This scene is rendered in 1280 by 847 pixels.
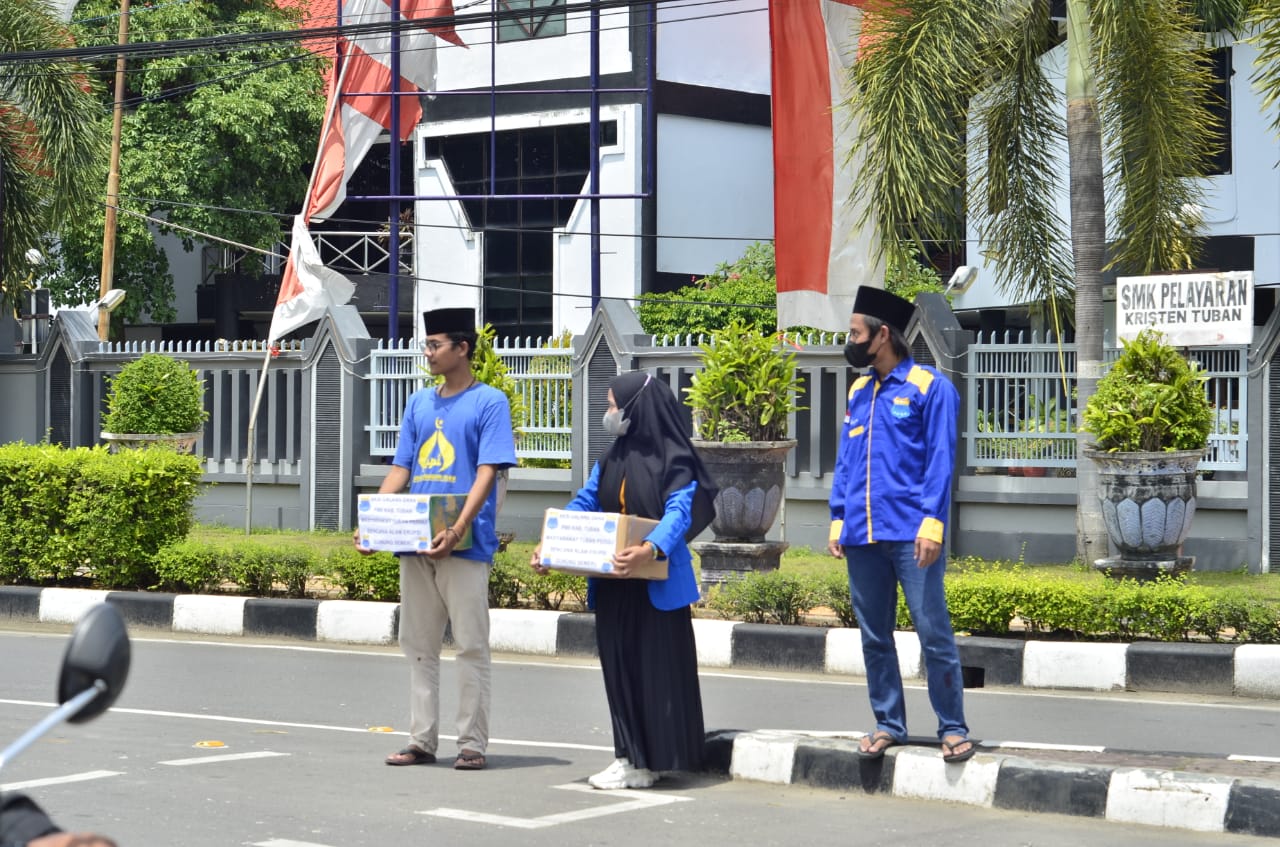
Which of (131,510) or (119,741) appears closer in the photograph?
(119,741)

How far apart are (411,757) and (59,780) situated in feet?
4.49

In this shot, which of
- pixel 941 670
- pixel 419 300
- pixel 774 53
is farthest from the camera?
pixel 419 300

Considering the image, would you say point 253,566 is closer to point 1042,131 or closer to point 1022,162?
point 1022,162

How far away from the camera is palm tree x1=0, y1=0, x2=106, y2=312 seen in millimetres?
19141

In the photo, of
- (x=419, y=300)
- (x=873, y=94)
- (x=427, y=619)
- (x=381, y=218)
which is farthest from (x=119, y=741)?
(x=381, y=218)

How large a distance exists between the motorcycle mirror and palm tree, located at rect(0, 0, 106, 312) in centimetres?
1743

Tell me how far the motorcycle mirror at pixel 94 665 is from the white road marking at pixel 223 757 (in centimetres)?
445

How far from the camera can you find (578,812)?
6160 millimetres

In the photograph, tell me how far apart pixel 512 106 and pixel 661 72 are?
305cm

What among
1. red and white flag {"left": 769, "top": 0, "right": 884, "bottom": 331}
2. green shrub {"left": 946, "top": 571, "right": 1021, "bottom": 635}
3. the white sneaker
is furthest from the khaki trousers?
red and white flag {"left": 769, "top": 0, "right": 884, "bottom": 331}

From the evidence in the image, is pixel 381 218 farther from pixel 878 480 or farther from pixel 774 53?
pixel 878 480

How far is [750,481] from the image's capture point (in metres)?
12.8

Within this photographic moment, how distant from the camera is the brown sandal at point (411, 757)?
7039 millimetres

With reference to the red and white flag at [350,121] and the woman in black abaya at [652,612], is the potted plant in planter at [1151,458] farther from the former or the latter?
the red and white flag at [350,121]
